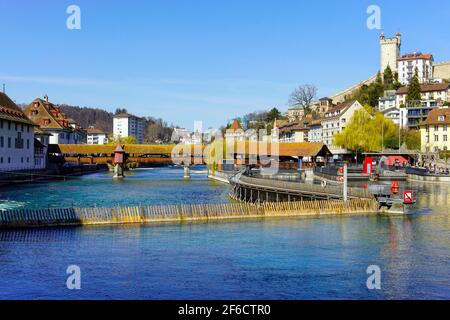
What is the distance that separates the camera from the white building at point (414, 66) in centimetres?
14688

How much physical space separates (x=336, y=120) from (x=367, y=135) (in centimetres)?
2126

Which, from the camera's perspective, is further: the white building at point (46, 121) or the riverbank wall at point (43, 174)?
the white building at point (46, 121)

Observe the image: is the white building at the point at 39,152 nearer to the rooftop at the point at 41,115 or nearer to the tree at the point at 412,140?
the rooftop at the point at 41,115

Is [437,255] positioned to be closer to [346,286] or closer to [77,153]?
[346,286]

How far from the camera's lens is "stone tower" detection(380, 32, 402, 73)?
157125 millimetres

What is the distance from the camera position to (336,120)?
384 feet

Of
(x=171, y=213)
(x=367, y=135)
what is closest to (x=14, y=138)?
(x=171, y=213)

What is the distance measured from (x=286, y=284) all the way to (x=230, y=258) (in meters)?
4.84

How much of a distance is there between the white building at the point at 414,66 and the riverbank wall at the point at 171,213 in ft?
384

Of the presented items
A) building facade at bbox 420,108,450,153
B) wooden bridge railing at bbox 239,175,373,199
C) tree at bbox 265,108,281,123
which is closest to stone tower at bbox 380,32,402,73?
tree at bbox 265,108,281,123

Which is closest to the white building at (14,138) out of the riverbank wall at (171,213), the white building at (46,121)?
the white building at (46,121)

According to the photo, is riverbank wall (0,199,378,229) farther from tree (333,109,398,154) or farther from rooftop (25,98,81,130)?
rooftop (25,98,81,130)

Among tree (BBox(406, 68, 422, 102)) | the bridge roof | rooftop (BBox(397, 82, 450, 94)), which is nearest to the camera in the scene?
the bridge roof

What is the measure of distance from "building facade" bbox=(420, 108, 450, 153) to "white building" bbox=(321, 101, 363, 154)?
1850 centimetres
